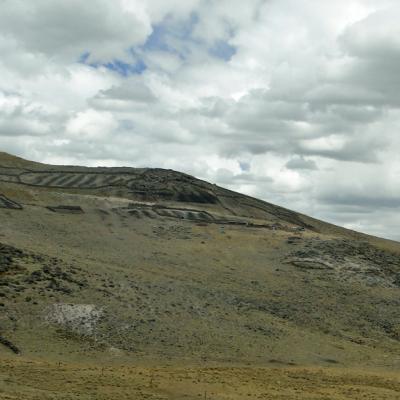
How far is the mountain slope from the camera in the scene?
29297 mm

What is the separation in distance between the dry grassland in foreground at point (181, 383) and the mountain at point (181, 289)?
1.52 m

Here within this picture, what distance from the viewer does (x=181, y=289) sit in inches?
1458

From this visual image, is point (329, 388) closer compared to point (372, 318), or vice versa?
point (329, 388)

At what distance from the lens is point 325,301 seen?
1615 inches

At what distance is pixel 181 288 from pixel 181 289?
19 cm

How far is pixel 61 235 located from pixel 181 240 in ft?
35.9

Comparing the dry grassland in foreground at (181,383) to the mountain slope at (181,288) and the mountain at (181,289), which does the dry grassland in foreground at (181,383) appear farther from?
the mountain slope at (181,288)

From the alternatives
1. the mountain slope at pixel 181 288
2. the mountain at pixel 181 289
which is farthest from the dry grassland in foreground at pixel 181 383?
the mountain slope at pixel 181 288

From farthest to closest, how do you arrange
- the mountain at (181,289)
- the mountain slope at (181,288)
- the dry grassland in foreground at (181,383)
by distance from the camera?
the mountain slope at (181,288), the mountain at (181,289), the dry grassland in foreground at (181,383)

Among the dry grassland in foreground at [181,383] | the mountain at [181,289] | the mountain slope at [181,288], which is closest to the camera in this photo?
the dry grassland in foreground at [181,383]

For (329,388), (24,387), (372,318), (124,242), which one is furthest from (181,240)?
(24,387)

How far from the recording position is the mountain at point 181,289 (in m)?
29.0

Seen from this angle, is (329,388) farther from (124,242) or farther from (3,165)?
(3,165)

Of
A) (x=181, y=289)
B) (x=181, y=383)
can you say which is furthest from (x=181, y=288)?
(x=181, y=383)
